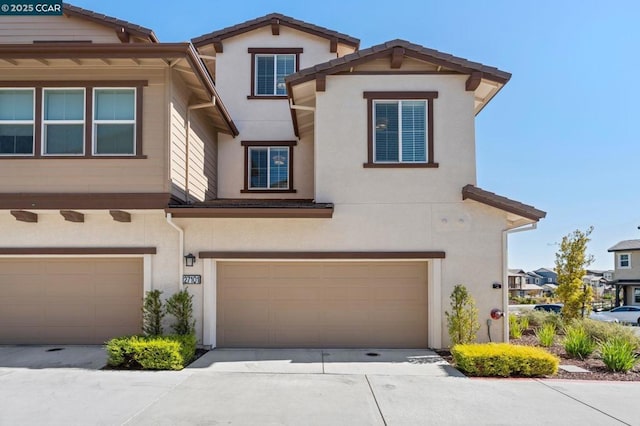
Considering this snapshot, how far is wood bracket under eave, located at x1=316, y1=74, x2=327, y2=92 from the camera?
1043 centimetres

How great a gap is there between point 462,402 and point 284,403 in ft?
8.70

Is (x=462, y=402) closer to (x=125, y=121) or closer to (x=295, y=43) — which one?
(x=125, y=121)

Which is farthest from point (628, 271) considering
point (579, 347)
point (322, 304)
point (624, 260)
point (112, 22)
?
point (112, 22)

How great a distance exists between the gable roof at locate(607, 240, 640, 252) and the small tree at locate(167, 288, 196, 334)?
118 ft

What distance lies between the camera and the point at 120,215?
9.83m

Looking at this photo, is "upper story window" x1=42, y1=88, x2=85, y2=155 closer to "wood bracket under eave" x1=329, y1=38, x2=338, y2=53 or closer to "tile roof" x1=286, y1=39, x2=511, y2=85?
"tile roof" x1=286, y1=39, x2=511, y2=85

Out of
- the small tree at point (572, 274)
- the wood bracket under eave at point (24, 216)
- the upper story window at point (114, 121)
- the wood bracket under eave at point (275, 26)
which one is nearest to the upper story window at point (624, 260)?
the small tree at point (572, 274)

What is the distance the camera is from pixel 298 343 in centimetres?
1041

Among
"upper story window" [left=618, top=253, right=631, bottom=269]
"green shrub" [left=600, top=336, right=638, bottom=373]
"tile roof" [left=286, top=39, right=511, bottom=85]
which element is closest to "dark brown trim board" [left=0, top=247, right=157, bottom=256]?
"tile roof" [left=286, top=39, right=511, bottom=85]

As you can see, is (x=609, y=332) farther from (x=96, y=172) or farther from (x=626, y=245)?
(x=626, y=245)

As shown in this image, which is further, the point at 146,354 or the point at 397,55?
the point at 397,55

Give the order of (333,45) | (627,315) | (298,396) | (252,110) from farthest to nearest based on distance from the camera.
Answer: (627,315) → (333,45) → (252,110) → (298,396)

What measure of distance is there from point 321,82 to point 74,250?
22.1ft

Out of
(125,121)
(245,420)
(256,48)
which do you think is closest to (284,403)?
(245,420)
